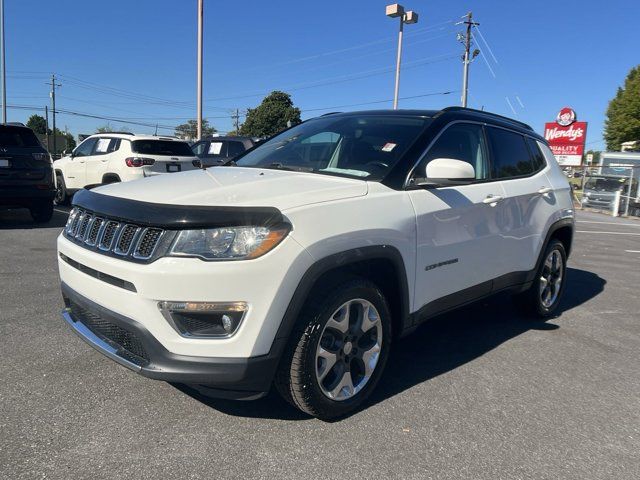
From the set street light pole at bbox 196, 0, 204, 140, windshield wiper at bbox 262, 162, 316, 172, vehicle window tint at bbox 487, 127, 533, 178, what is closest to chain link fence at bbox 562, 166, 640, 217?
street light pole at bbox 196, 0, 204, 140

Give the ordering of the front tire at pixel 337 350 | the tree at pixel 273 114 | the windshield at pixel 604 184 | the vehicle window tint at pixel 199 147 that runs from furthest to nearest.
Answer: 1. the tree at pixel 273 114
2. the windshield at pixel 604 184
3. the vehicle window tint at pixel 199 147
4. the front tire at pixel 337 350

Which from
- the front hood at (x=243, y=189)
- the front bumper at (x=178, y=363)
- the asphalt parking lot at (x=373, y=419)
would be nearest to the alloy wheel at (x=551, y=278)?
the asphalt parking lot at (x=373, y=419)

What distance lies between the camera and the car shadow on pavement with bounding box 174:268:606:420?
10.0 ft

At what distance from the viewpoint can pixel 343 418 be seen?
2.97 meters

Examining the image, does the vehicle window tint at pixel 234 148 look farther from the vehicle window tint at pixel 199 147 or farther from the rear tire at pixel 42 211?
the rear tire at pixel 42 211

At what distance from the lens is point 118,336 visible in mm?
2678

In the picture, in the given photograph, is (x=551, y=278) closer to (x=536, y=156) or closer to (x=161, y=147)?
(x=536, y=156)

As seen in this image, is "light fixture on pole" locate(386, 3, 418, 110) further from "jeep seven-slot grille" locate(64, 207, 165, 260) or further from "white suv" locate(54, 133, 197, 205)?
"jeep seven-slot grille" locate(64, 207, 165, 260)

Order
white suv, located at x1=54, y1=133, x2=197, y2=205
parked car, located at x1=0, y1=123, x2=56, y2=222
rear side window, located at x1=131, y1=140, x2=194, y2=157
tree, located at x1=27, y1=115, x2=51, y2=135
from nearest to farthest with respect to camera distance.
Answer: parked car, located at x1=0, y1=123, x2=56, y2=222 → white suv, located at x1=54, y1=133, x2=197, y2=205 → rear side window, located at x1=131, y1=140, x2=194, y2=157 → tree, located at x1=27, y1=115, x2=51, y2=135

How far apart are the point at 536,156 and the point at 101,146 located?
930cm

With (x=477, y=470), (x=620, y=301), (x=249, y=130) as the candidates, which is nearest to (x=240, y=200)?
(x=477, y=470)

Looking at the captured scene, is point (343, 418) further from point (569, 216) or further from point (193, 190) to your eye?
point (569, 216)

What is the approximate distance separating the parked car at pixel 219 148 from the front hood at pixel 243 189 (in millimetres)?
9809

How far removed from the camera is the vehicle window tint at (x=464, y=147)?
3574 mm
